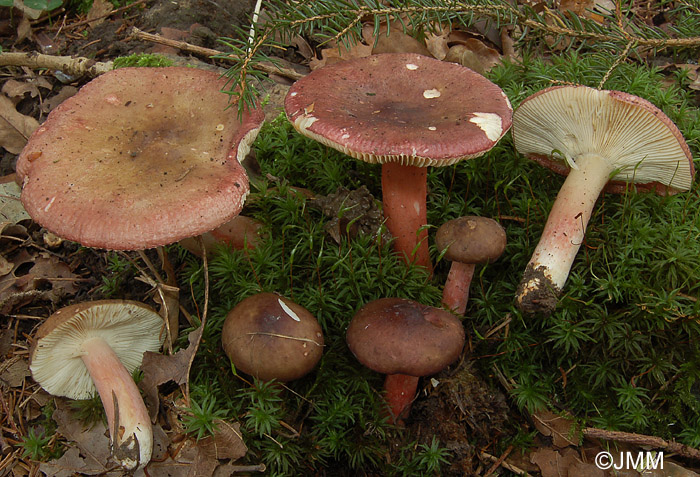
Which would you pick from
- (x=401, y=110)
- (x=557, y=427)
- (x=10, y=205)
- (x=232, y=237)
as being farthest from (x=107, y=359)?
(x=557, y=427)

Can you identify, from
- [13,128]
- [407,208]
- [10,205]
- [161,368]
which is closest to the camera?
[161,368]

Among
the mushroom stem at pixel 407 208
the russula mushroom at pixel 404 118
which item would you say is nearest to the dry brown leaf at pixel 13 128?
the russula mushroom at pixel 404 118

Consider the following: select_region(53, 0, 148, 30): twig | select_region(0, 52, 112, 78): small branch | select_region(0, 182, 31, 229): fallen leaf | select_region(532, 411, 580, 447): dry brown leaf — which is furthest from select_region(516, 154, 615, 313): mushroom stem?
select_region(53, 0, 148, 30): twig

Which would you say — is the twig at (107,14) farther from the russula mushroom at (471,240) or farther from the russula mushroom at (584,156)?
the russula mushroom at (471,240)

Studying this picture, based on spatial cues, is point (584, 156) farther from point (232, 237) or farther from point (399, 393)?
point (232, 237)

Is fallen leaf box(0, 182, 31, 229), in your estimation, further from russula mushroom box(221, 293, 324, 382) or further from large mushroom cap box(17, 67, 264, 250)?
russula mushroom box(221, 293, 324, 382)

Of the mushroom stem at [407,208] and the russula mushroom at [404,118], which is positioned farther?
the mushroom stem at [407,208]
